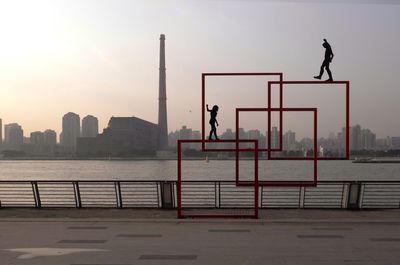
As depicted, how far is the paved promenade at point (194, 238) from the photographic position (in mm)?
10945

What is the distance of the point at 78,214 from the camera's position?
18.1 meters

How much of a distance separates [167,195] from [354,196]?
6.28m

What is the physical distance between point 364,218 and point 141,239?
7199mm

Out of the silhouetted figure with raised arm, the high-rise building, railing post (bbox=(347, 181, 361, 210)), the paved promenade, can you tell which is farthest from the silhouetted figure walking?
railing post (bbox=(347, 181, 361, 210))

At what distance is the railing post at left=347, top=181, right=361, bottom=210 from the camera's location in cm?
1906

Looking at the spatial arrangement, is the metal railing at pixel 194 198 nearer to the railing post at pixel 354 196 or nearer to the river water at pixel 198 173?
the railing post at pixel 354 196

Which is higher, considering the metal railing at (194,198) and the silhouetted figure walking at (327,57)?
the silhouetted figure walking at (327,57)

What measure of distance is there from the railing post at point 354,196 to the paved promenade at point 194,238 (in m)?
0.63

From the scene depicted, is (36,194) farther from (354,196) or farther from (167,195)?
(354,196)

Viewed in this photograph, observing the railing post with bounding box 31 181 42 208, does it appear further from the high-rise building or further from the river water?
the river water

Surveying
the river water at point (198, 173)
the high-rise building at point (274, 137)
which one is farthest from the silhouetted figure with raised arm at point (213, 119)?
the river water at point (198, 173)

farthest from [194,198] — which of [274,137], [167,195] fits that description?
[274,137]

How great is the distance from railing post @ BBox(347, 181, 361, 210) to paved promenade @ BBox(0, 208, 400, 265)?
0.63 metres

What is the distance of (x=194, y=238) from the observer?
13.6 meters
